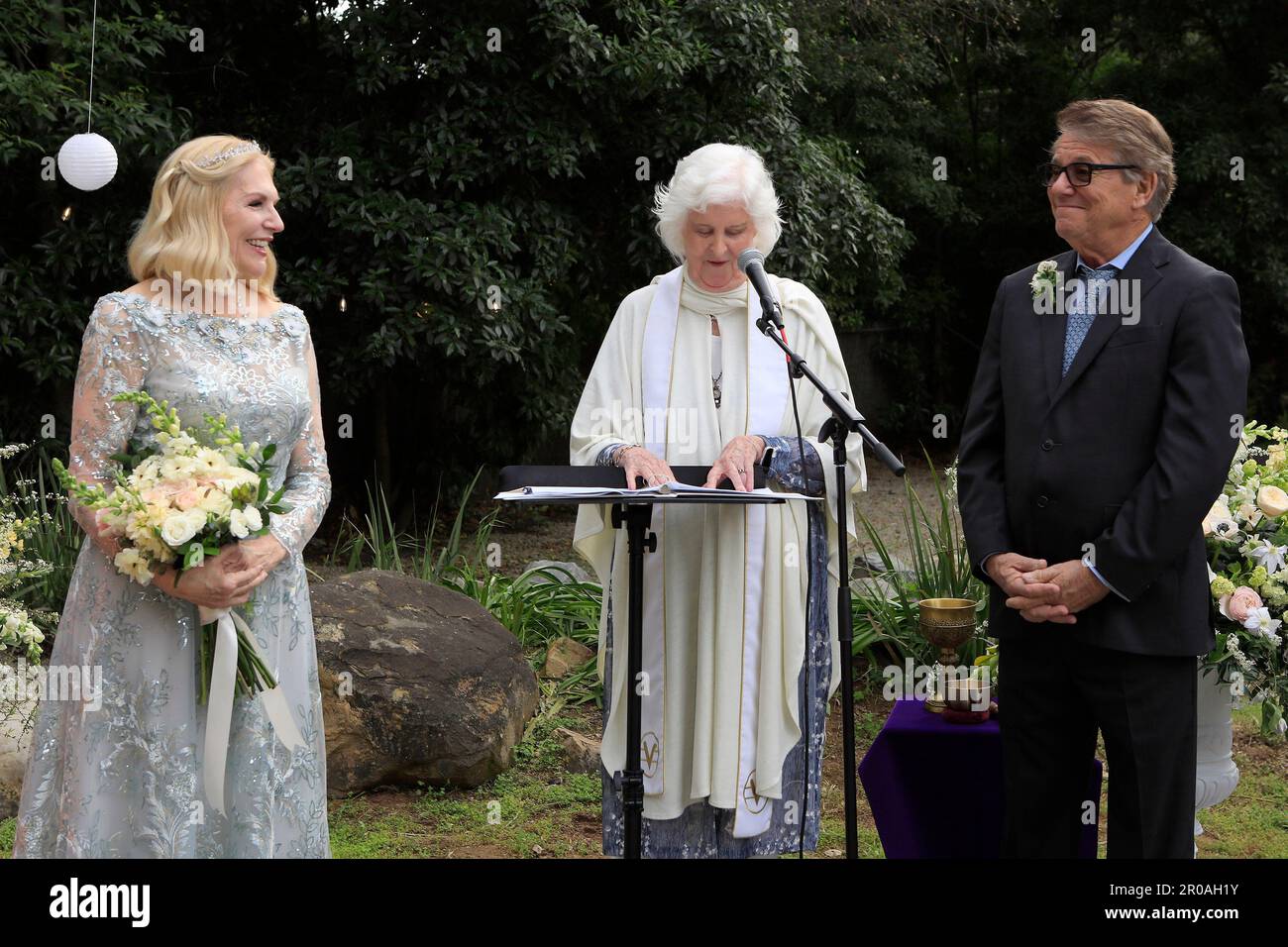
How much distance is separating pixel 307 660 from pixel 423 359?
5.23 meters

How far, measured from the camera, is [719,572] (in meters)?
3.89

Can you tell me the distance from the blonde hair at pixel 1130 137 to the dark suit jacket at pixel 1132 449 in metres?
0.16

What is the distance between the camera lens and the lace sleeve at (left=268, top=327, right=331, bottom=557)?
3293 millimetres

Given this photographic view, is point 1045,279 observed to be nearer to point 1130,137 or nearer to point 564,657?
point 1130,137

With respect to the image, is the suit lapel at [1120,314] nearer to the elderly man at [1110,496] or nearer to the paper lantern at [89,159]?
the elderly man at [1110,496]

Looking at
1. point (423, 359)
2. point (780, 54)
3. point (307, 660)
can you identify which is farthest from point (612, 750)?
point (780, 54)

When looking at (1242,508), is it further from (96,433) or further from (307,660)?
(96,433)

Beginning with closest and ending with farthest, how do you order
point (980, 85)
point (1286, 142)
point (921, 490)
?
point (1286, 142)
point (921, 490)
point (980, 85)

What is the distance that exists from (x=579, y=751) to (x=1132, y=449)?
3317 millimetres

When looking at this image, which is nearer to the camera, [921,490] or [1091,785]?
[1091,785]

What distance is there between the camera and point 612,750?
3.98 meters

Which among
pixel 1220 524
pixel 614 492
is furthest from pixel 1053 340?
pixel 614 492

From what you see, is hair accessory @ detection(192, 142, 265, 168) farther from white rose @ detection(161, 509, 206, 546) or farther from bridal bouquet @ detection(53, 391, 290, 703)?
white rose @ detection(161, 509, 206, 546)

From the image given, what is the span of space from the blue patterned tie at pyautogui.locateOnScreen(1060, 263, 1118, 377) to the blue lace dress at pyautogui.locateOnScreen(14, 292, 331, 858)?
1.90 m
